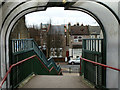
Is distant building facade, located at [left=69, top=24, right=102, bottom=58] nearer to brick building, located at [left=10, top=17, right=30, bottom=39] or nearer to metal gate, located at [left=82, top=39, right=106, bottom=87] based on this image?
brick building, located at [left=10, top=17, right=30, bottom=39]

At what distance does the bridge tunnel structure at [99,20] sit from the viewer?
3.97m

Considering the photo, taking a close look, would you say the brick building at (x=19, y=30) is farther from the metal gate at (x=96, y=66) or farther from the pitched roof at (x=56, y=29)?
the pitched roof at (x=56, y=29)

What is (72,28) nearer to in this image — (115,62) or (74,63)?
(74,63)

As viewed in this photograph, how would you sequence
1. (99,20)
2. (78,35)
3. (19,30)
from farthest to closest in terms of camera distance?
(78,35) < (19,30) < (99,20)

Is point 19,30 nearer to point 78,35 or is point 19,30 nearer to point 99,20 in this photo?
point 99,20

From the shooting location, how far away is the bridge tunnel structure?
3.97 m

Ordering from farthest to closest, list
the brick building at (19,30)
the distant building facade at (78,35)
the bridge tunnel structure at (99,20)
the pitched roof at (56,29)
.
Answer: the pitched roof at (56,29)
the distant building facade at (78,35)
the brick building at (19,30)
the bridge tunnel structure at (99,20)

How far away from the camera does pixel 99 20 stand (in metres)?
5.13

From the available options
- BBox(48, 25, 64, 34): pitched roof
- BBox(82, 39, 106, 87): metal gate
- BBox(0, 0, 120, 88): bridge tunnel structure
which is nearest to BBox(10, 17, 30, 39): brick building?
BBox(0, 0, 120, 88): bridge tunnel structure

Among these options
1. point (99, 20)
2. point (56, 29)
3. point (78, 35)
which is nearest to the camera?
point (99, 20)

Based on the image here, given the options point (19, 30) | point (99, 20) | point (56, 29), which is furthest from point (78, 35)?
point (99, 20)

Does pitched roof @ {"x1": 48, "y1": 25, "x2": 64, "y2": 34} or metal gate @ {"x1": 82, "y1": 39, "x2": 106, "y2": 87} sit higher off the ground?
pitched roof @ {"x1": 48, "y1": 25, "x2": 64, "y2": 34}

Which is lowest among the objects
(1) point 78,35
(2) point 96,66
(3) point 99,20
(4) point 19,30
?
(2) point 96,66

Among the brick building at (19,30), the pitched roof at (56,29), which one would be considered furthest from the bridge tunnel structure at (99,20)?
the pitched roof at (56,29)
